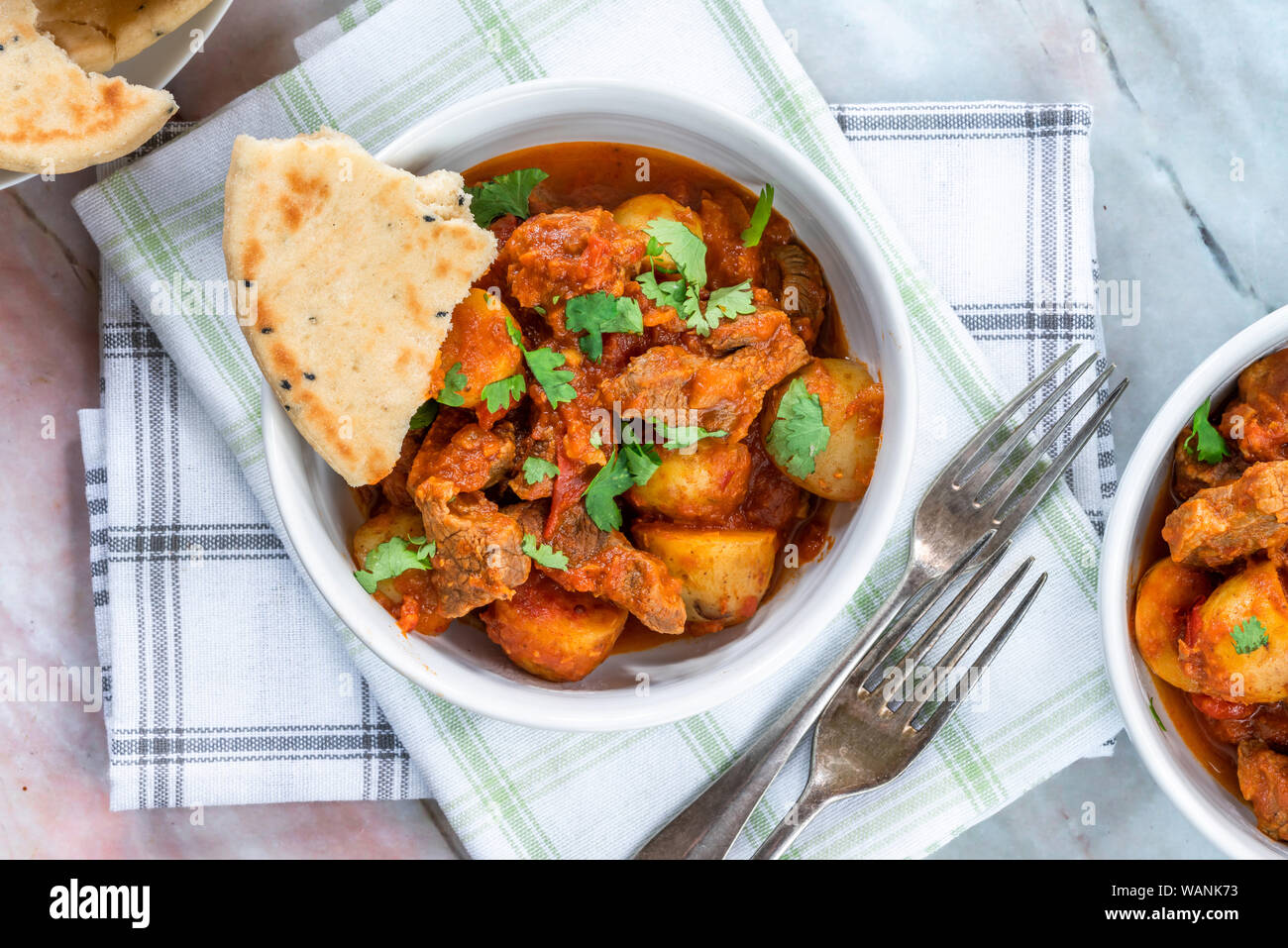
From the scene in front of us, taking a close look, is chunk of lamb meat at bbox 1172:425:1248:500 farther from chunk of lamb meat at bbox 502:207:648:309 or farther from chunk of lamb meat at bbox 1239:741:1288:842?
chunk of lamb meat at bbox 502:207:648:309

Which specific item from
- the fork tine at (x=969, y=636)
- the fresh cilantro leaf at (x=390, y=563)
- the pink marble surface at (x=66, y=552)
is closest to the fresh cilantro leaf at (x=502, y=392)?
the fresh cilantro leaf at (x=390, y=563)

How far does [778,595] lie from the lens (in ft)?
8.16

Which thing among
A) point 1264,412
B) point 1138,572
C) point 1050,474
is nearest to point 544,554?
point 1050,474

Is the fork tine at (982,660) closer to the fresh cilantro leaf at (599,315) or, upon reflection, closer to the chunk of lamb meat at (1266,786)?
the chunk of lamb meat at (1266,786)

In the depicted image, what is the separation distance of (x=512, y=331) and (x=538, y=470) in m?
0.29

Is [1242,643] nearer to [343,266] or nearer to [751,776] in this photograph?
[751,776]

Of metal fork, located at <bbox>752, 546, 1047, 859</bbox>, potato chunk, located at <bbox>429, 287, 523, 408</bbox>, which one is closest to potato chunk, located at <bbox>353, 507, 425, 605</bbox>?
potato chunk, located at <bbox>429, 287, 523, 408</bbox>

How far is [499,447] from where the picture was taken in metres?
2.19

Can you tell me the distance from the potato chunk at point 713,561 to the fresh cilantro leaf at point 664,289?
0.49 m

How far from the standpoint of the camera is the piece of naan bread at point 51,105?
7.96ft

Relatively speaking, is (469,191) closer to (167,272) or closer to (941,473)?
(167,272)

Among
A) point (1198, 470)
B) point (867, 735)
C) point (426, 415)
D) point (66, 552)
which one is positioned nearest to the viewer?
point (426, 415)

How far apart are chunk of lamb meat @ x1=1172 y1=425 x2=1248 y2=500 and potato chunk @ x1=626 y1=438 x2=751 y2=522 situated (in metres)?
1.11
